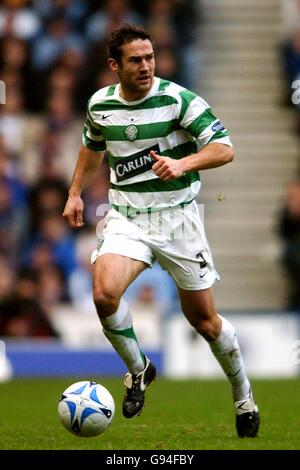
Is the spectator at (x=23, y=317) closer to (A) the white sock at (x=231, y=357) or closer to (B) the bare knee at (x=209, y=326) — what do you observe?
(A) the white sock at (x=231, y=357)

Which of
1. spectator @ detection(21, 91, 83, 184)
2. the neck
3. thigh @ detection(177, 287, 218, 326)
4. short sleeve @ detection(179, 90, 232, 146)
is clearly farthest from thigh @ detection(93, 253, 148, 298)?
spectator @ detection(21, 91, 83, 184)

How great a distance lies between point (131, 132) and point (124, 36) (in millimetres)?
567

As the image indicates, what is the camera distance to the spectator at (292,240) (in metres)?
12.3

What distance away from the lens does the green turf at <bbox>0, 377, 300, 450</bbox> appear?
6016mm

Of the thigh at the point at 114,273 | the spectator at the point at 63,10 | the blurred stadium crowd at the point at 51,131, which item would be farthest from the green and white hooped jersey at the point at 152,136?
the spectator at the point at 63,10

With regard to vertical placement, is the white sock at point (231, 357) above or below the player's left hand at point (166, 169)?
below

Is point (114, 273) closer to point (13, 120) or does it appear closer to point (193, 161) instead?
point (193, 161)

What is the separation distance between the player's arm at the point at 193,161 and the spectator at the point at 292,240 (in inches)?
243

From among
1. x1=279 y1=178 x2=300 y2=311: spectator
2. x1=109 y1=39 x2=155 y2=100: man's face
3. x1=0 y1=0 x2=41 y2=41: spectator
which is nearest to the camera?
x1=109 y1=39 x2=155 y2=100: man's face

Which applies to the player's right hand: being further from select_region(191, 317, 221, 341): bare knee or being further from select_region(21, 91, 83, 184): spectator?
select_region(21, 91, 83, 184): spectator

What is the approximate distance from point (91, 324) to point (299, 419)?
545 cm

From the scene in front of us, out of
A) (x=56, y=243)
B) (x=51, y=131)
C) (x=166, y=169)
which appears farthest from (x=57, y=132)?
(x=166, y=169)
